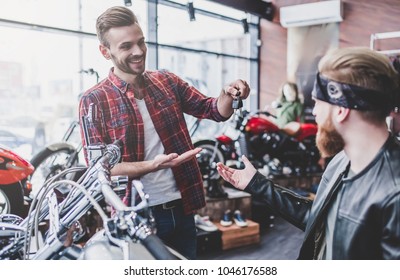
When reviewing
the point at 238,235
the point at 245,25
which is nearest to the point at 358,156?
the point at 245,25

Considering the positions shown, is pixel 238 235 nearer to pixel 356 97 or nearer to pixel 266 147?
pixel 266 147

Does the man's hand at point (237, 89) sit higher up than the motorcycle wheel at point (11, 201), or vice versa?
the man's hand at point (237, 89)

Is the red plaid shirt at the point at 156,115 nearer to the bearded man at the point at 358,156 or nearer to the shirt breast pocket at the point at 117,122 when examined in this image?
the shirt breast pocket at the point at 117,122

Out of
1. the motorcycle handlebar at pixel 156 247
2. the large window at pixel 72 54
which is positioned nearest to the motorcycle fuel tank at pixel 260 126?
the large window at pixel 72 54

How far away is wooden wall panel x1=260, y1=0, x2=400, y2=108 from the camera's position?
1973mm

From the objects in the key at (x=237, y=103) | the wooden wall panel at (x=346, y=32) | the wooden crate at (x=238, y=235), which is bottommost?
the wooden crate at (x=238, y=235)

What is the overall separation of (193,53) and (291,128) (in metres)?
0.95

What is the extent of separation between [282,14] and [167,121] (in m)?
0.99

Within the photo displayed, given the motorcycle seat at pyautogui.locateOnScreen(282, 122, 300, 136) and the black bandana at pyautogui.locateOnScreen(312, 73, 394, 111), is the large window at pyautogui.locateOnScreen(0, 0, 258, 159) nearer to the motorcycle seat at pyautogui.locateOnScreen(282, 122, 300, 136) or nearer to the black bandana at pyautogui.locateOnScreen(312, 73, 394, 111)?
the motorcycle seat at pyautogui.locateOnScreen(282, 122, 300, 136)

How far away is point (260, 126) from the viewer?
9.14 ft

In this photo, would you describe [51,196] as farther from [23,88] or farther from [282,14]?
[282,14]

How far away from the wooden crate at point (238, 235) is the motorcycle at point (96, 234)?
1.32 meters

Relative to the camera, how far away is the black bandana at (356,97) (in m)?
1.20

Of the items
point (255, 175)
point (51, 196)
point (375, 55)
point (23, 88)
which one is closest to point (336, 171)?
point (255, 175)
